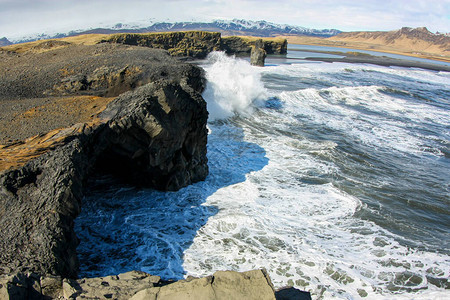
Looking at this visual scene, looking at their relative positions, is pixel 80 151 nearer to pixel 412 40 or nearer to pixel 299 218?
pixel 299 218

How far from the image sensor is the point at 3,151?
504 centimetres

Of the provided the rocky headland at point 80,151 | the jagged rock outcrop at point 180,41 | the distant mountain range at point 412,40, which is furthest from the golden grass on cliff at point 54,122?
the distant mountain range at point 412,40

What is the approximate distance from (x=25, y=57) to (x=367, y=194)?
1294 cm

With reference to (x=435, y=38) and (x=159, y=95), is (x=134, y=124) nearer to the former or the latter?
(x=159, y=95)

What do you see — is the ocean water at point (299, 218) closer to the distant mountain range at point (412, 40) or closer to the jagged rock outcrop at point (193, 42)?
the jagged rock outcrop at point (193, 42)

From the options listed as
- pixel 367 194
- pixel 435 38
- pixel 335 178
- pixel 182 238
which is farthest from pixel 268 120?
pixel 435 38

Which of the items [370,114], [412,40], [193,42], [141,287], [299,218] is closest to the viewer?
[141,287]

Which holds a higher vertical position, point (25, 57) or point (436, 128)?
point (25, 57)

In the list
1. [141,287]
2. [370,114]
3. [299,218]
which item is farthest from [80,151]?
[370,114]

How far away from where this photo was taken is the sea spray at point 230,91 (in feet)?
48.7

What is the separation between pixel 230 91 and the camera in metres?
16.5

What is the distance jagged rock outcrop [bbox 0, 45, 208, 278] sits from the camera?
3.97 m

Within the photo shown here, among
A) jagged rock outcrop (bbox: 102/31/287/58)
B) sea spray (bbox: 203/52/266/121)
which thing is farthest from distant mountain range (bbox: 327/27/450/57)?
→ sea spray (bbox: 203/52/266/121)

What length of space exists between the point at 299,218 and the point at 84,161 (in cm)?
463
